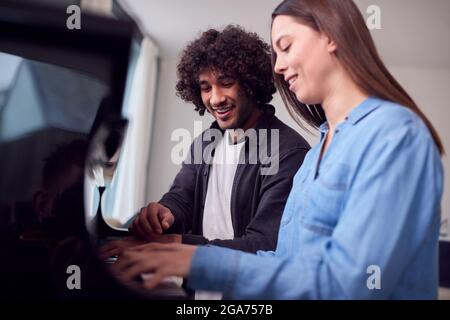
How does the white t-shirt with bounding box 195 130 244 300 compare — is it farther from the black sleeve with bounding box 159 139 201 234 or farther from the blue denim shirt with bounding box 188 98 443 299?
the blue denim shirt with bounding box 188 98 443 299

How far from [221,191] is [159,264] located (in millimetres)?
242

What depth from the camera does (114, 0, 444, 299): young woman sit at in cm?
57

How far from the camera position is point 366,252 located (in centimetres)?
56

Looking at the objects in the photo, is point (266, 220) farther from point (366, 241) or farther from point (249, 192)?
point (366, 241)

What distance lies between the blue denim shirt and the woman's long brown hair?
36 mm

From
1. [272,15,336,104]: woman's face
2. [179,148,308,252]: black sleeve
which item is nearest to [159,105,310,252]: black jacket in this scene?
[179,148,308,252]: black sleeve

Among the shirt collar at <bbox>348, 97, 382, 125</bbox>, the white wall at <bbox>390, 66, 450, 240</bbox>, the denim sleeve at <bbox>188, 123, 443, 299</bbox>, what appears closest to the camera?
the denim sleeve at <bbox>188, 123, 443, 299</bbox>

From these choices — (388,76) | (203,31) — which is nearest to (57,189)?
(203,31)

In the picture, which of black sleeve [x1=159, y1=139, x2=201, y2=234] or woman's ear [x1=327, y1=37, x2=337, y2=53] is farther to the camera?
black sleeve [x1=159, y1=139, x2=201, y2=234]

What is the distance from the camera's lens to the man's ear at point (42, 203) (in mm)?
677

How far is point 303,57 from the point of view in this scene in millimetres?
728

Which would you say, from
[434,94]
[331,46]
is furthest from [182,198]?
[434,94]
